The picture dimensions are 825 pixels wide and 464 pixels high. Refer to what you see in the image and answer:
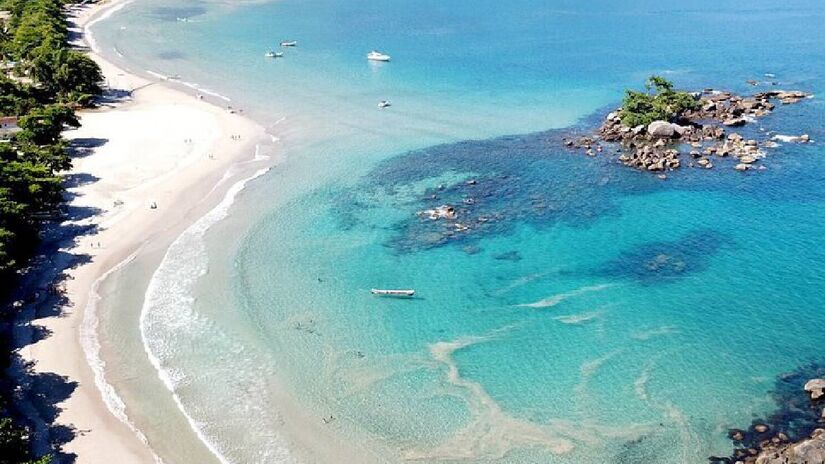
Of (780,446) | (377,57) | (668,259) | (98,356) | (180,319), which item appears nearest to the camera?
(780,446)

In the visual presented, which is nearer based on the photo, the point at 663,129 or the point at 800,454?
the point at 800,454

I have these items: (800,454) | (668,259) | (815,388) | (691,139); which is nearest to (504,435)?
(800,454)

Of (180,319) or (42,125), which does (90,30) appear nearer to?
(42,125)

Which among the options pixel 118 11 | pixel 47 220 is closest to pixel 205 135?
pixel 47 220

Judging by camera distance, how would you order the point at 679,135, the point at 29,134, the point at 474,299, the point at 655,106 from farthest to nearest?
1. the point at 655,106
2. the point at 679,135
3. the point at 29,134
4. the point at 474,299

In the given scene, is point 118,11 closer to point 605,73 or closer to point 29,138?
point 29,138

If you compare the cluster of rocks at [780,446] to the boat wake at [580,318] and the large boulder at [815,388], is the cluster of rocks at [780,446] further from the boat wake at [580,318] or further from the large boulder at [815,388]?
the boat wake at [580,318]
